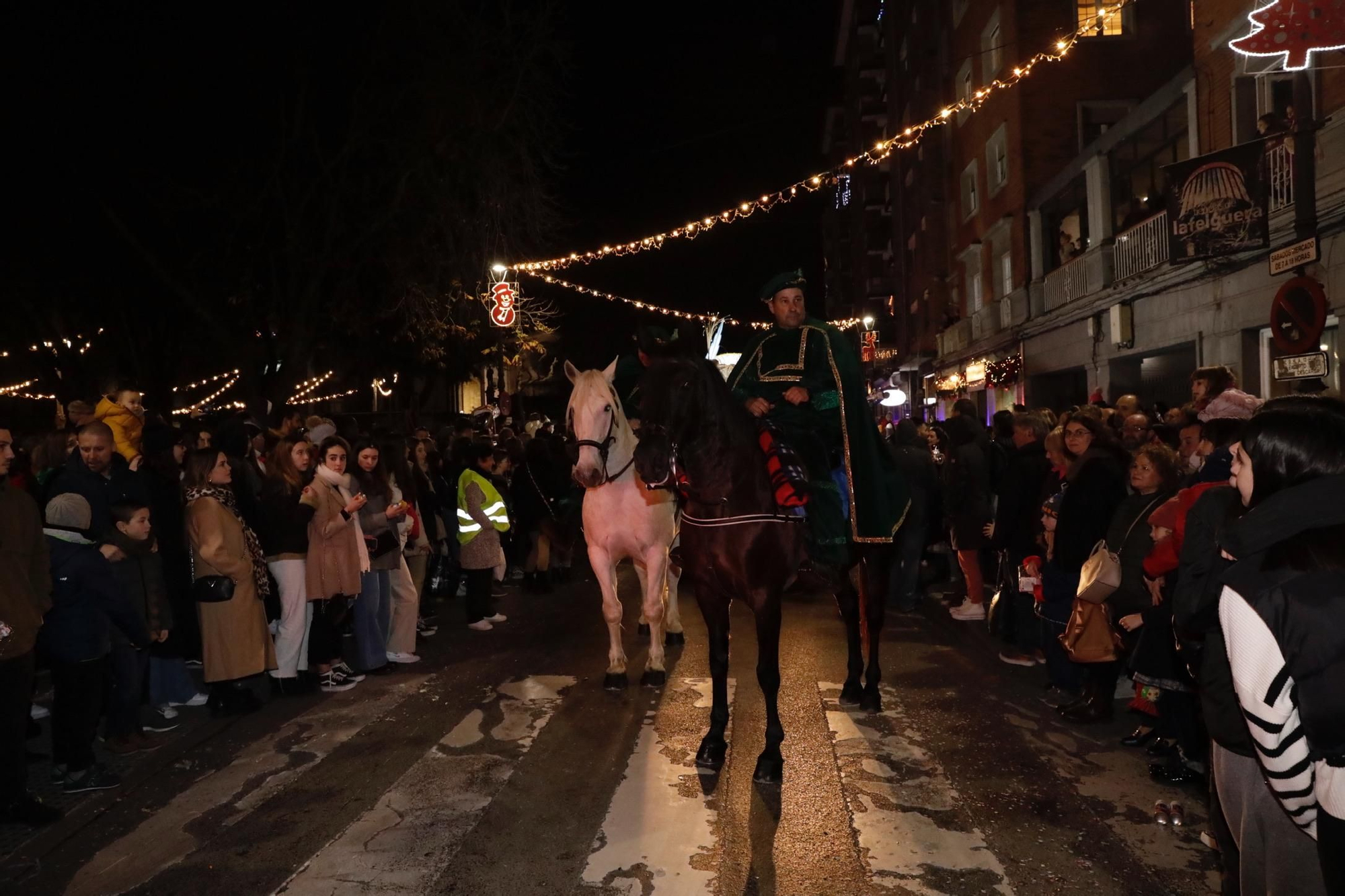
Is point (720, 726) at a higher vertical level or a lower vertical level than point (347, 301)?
lower

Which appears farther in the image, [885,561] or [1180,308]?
[1180,308]

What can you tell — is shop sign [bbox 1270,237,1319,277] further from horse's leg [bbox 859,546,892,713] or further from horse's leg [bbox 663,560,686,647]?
horse's leg [bbox 663,560,686,647]

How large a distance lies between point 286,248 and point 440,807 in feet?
51.6

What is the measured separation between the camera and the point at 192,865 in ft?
15.4

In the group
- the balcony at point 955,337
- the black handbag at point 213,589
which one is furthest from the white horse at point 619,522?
the balcony at point 955,337

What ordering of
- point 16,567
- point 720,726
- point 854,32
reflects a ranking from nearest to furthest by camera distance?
point 16,567, point 720,726, point 854,32

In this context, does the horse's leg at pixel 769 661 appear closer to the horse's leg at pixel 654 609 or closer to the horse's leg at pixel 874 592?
the horse's leg at pixel 874 592

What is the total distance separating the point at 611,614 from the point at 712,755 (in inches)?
95.0

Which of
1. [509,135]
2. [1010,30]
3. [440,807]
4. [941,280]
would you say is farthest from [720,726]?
[941,280]

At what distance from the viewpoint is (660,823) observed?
16.4 feet

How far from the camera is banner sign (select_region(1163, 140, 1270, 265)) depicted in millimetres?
13258

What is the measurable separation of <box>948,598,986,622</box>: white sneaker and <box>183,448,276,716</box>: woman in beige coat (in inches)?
262

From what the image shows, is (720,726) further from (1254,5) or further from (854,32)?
(854,32)

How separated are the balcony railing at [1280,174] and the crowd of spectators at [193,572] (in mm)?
9812
